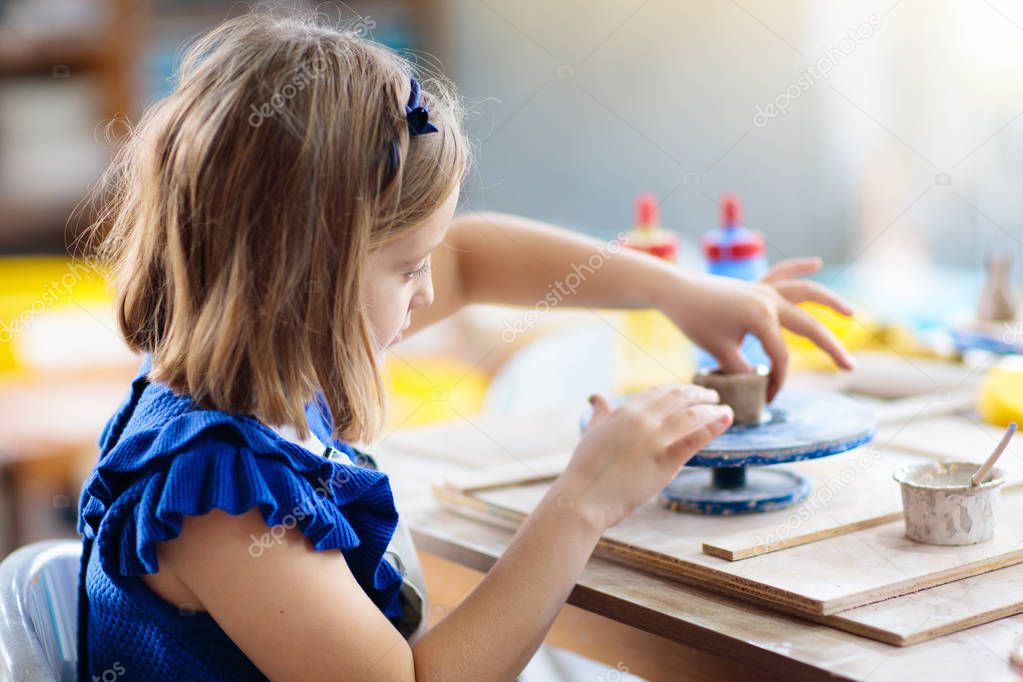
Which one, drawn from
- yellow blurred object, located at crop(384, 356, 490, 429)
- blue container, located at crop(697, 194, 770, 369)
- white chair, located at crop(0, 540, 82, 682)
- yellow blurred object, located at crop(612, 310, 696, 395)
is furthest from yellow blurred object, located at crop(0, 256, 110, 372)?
white chair, located at crop(0, 540, 82, 682)

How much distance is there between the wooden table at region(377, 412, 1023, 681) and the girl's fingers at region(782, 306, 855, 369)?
288mm

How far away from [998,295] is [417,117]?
0.98 m

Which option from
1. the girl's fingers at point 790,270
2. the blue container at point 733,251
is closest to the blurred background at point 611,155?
the blue container at point 733,251

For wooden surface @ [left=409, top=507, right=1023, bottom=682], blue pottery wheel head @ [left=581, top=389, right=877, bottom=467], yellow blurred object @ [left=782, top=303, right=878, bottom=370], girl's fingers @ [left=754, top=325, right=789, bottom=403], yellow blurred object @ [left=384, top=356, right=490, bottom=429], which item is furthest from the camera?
yellow blurred object @ [left=384, top=356, right=490, bottom=429]

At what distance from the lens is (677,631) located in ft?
2.49

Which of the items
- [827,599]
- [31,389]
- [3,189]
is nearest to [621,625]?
[827,599]

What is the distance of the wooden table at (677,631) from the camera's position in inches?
26.0

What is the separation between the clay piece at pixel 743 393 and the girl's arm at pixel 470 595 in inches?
3.5

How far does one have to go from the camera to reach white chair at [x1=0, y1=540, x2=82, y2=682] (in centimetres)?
75

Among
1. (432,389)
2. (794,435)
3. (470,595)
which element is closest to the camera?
(470,595)

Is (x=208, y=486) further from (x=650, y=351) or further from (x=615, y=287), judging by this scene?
(x=650, y=351)

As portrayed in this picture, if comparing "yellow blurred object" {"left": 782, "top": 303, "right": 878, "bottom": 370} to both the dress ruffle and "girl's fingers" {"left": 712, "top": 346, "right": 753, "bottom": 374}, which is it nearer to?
"girl's fingers" {"left": 712, "top": 346, "right": 753, "bottom": 374}

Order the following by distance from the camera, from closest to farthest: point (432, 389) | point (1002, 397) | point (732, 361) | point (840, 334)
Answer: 1. point (732, 361)
2. point (1002, 397)
3. point (840, 334)
4. point (432, 389)

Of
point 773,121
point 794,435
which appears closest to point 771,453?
point 794,435
